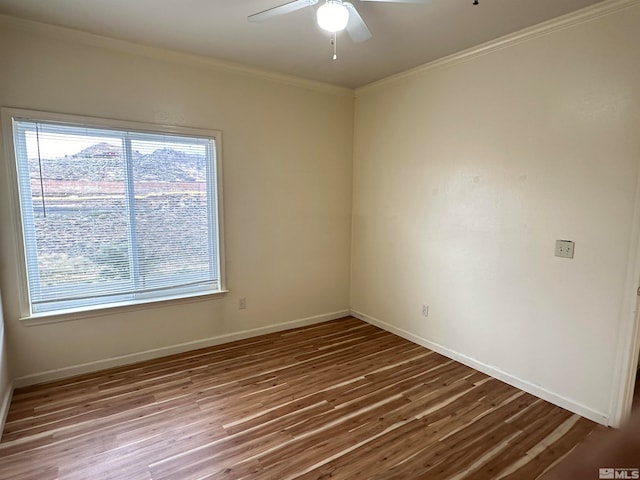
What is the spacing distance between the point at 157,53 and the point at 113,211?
4.61ft

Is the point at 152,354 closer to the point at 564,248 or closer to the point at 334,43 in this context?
the point at 334,43

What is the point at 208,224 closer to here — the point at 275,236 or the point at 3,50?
the point at 275,236

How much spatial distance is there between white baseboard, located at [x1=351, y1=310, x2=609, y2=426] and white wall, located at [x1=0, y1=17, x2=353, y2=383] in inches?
39.4

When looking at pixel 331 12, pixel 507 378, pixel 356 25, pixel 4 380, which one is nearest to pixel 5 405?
pixel 4 380

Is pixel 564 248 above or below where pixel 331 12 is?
below

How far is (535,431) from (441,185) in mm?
2062

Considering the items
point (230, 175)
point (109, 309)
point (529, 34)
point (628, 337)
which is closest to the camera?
point (628, 337)

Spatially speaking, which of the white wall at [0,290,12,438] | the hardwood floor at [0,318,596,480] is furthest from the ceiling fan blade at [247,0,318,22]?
the white wall at [0,290,12,438]

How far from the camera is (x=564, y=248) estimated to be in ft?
8.05

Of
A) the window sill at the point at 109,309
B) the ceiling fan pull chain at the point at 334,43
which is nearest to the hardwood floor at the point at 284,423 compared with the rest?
the window sill at the point at 109,309

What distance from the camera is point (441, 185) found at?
328cm

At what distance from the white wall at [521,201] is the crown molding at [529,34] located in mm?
32

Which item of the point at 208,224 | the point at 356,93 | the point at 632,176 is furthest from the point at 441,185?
the point at 208,224

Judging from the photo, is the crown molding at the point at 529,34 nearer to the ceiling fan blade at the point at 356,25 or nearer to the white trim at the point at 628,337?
the white trim at the point at 628,337
